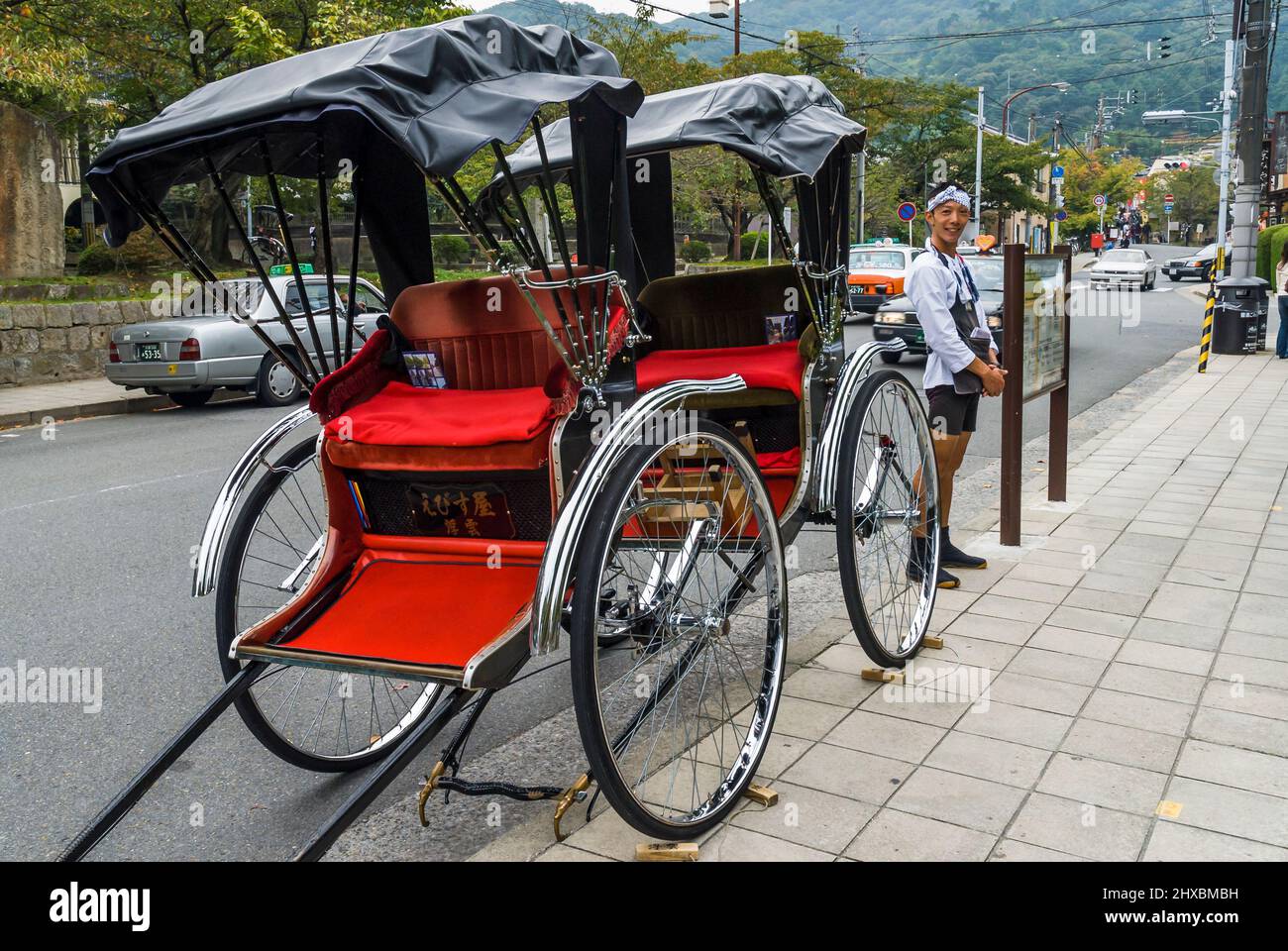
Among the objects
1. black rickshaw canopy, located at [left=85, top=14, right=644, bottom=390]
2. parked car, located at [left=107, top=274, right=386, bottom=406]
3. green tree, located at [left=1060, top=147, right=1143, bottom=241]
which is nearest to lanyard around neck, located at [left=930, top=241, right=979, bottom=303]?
black rickshaw canopy, located at [left=85, top=14, right=644, bottom=390]

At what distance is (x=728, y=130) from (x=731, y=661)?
207 centimetres

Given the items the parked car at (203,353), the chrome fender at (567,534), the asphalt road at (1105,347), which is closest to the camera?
the chrome fender at (567,534)

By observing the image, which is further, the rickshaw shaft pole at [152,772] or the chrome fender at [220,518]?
the chrome fender at [220,518]

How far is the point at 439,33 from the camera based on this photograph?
3242 mm

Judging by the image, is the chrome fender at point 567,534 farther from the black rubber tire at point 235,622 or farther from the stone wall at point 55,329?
the stone wall at point 55,329

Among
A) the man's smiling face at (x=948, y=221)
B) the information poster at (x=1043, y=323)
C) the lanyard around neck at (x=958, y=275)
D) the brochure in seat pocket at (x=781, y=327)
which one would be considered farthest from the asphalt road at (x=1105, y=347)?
the brochure in seat pocket at (x=781, y=327)

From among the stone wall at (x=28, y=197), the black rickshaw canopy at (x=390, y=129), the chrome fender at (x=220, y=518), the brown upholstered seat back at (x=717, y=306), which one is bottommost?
the chrome fender at (x=220, y=518)

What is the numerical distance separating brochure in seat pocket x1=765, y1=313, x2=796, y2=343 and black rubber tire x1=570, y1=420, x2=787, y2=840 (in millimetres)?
2458

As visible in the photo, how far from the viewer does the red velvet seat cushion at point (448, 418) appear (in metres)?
3.41

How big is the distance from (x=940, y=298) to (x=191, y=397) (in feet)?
38.0

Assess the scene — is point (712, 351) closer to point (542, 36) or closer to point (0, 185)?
point (542, 36)

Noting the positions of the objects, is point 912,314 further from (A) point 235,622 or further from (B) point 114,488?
(A) point 235,622

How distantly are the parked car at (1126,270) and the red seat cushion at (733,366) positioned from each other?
3683 cm

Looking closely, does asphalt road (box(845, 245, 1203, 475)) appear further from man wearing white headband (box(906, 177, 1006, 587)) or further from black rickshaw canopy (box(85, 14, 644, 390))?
black rickshaw canopy (box(85, 14, 644, 390))
